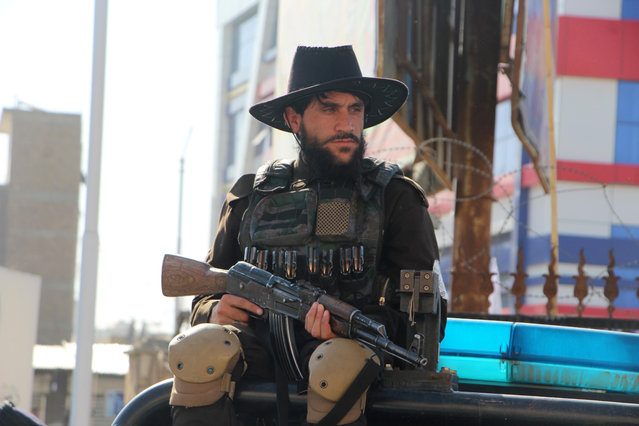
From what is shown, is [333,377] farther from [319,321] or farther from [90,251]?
[90,251]

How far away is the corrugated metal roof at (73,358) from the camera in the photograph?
2852cm

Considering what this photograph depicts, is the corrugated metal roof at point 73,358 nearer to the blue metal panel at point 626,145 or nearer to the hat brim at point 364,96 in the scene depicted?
the blue metal panel at point 626,145

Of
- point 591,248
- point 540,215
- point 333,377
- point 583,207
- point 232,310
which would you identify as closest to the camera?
point 333,377

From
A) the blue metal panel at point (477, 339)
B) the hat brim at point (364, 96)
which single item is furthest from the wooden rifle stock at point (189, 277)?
the blue metal panel at point (477, 339)

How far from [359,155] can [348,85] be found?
26 centimetres

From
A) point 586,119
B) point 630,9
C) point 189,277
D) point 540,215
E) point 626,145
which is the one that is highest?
point 630,9

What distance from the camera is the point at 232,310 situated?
10.6 ft

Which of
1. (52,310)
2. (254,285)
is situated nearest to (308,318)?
(254,285)

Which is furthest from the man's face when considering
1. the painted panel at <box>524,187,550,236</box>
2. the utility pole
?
the painted panel at <box>524,187,550,236</box>

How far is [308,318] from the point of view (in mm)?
3004

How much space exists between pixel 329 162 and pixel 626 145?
19.6 metres

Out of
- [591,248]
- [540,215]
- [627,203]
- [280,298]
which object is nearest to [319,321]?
[280,298]

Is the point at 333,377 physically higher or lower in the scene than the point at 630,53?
lower

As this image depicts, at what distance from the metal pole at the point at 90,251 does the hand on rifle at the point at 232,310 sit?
587cm
